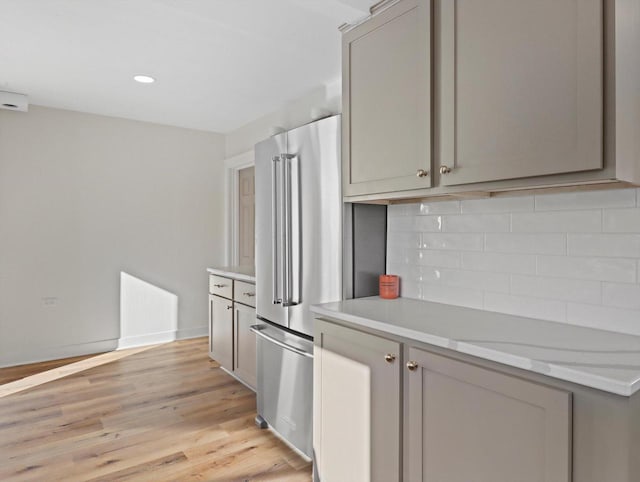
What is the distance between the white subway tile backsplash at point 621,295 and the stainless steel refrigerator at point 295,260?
3.56 ft

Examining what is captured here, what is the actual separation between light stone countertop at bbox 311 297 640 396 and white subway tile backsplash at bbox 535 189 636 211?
1.46 feet

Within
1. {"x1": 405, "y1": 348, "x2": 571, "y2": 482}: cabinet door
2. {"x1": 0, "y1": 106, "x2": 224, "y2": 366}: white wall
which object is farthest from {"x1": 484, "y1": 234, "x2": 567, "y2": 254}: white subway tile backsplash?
{"x1": 0, "y1": 106, "x2": 224, "y2": 366}: white wall

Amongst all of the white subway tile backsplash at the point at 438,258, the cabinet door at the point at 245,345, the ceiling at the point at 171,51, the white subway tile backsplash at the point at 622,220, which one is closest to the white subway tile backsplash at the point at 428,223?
the white subway tile backsplash at the point at 438,258

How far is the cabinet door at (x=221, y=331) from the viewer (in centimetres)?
362

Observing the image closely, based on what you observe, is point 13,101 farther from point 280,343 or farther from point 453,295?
point 453,295

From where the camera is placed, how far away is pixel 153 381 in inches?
140

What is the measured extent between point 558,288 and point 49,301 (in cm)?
435

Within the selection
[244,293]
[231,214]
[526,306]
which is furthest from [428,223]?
[231,214]

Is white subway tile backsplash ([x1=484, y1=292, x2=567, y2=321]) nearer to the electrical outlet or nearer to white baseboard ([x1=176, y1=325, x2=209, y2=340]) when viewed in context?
white baseboard ([x1=176, y1=325, x2=209, y2=340])

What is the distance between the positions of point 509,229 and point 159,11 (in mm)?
2151

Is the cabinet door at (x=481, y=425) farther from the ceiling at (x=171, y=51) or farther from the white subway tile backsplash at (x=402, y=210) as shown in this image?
the ceiling at (x=171, y=51)

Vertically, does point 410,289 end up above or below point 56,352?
above

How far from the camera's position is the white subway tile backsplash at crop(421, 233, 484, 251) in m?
1.92

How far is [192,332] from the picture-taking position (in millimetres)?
4969
